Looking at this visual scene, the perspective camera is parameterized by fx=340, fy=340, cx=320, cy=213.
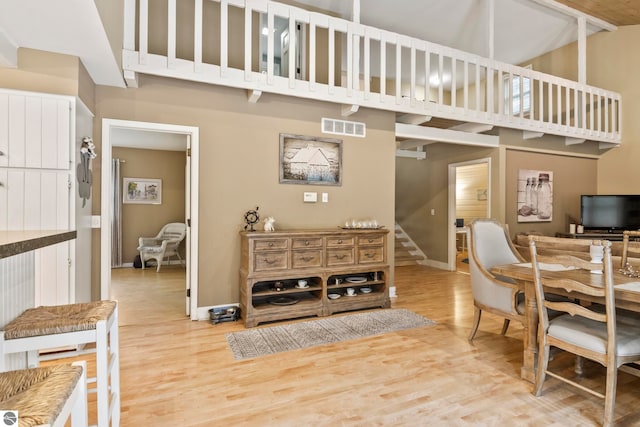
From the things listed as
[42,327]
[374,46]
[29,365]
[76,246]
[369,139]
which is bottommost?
[29,365]

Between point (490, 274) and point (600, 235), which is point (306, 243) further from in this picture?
point (600, 235)

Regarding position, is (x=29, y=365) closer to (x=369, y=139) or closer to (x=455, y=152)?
(x=369, y=139)

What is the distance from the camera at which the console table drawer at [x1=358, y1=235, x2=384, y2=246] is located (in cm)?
407

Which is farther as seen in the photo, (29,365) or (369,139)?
(369,139)

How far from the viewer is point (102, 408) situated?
1520mm

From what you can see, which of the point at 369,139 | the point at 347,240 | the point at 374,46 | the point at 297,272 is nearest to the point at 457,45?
the point at 374,46

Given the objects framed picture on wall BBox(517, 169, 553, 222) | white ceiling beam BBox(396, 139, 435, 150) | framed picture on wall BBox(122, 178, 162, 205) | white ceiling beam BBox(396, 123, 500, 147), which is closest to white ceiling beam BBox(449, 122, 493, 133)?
white ceiling beam BBox(396, 123, 500, 147)

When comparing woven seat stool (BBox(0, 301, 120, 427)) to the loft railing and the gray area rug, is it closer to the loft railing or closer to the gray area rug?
the gray area rug

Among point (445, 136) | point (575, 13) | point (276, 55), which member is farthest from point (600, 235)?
point (276, 55)

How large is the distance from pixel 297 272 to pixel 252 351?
1.03 m

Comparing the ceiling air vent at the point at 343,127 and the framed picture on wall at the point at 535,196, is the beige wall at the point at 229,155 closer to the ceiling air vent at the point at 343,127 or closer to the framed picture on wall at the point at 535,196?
the ceiling air vent at the point at 343,127

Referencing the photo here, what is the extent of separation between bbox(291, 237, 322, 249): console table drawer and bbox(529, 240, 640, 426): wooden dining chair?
2.17 meters

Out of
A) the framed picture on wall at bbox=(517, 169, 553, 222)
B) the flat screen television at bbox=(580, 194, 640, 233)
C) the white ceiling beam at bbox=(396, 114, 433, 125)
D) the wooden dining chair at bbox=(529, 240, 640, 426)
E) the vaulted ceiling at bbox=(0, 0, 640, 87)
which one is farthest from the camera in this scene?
the framed picture on wall at bbox=(517, 169, 553, 222)

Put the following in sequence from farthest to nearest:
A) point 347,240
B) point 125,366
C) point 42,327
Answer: point 347,240 → point 125,366 → point 42,327
